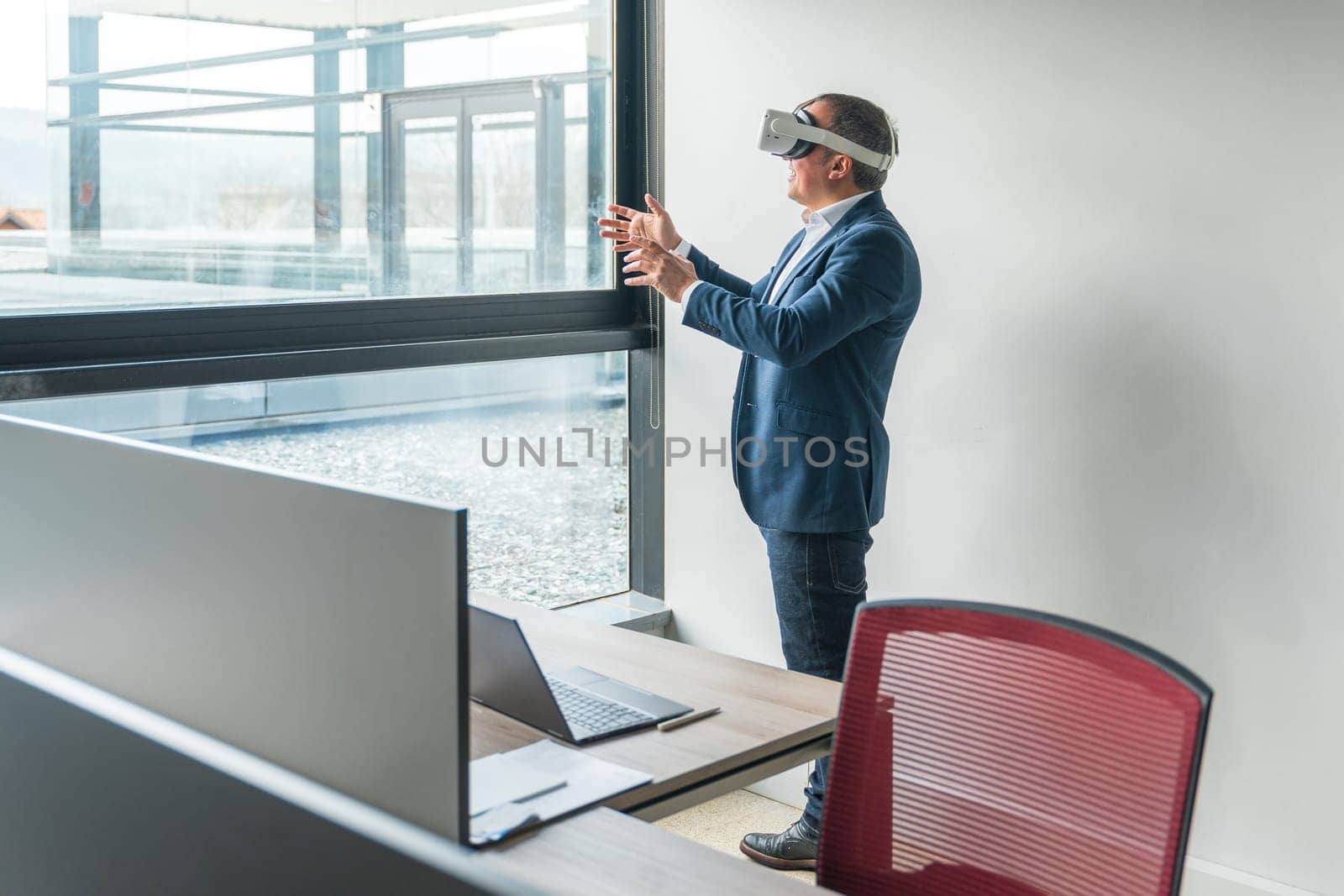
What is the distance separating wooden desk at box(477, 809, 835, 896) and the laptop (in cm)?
25

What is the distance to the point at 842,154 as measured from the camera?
279 centimetres

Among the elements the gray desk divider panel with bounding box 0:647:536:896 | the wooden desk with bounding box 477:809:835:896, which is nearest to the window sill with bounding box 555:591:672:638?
the gray desk divider panel with bounding box 0:647:536:896

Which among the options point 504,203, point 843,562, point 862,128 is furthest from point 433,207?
point 843,562

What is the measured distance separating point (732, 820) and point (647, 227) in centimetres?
154

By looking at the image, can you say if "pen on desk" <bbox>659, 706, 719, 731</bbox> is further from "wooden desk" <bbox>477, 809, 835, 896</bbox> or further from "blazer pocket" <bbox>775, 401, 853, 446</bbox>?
"blazer pocket" <bbox>775, 401, 853, 446</bbox>

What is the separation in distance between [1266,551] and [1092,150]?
0.91 metres

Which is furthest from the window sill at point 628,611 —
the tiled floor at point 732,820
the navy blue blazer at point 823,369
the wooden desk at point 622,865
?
the wooden desk at point 622,865

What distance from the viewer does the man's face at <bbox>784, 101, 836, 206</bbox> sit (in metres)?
2.81

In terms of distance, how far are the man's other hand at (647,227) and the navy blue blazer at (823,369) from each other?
295mm

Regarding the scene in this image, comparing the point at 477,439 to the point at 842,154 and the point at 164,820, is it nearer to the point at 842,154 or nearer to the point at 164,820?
the point at 842,154

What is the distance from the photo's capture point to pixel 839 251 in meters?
2.71

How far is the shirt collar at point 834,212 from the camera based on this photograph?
9.27 feet

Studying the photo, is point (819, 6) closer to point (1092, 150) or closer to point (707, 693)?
point (1092, 150)

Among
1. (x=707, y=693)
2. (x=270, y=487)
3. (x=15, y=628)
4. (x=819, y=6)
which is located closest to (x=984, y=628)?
(x=707, y=693)
